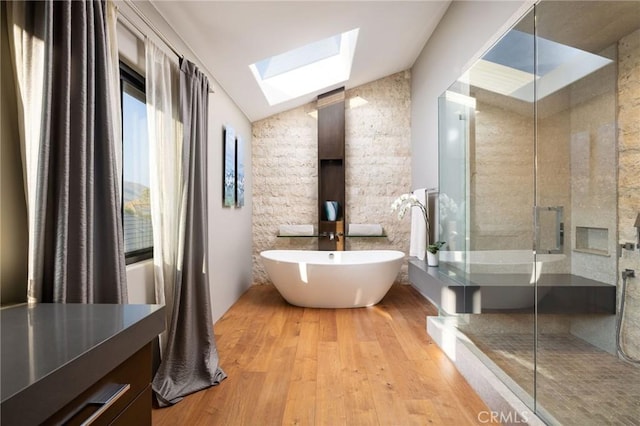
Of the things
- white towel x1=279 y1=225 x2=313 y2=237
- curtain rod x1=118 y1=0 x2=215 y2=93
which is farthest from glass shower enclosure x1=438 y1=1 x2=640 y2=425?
white towel x1=279 y1=225 x2=313 y2=237

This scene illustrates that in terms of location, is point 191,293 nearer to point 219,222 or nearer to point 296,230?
point 219,222

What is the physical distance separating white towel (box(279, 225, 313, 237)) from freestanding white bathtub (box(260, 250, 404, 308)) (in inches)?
33.9

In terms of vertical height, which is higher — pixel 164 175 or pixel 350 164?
pixel 350 164

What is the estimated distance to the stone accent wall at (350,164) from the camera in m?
4.91

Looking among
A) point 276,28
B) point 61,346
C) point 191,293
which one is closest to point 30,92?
point 61,346

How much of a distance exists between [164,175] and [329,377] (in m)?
1.63

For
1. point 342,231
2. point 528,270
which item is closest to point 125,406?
point 528,270

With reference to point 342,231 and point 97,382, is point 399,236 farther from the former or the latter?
point 97,382

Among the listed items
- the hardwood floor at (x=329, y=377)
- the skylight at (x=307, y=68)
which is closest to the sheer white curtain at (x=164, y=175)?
the hardwood floor at (x=329, y=377)

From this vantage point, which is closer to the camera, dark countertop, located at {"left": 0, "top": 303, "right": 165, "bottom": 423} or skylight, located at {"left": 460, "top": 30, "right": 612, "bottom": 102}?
dark countertop, located at {"left": 0, "top": 303, "right": 165, "bottom": 423}

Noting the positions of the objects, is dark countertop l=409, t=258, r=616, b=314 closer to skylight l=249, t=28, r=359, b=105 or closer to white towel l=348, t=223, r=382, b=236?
white towel l=348, t=223, r=382, b=236

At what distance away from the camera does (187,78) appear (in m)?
2.37

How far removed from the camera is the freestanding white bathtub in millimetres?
3619

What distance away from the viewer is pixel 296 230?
475cm
